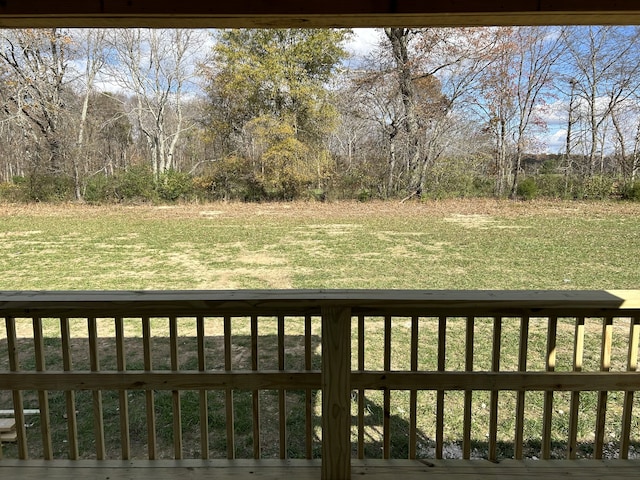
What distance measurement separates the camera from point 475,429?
2.62 m

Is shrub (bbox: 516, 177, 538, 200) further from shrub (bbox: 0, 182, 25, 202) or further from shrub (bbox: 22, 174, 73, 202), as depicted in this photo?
shrub (bbox: 0, 182, 25, 202)

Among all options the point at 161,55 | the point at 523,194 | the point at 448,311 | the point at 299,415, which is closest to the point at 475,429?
the point at 299,415

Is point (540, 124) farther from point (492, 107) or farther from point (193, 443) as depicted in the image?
point (193, 443)

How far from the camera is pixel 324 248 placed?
339 inches

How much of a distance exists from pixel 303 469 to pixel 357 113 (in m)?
17.6

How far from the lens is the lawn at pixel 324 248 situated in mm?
6230

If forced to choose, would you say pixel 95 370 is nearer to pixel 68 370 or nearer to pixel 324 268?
pixel 68 370

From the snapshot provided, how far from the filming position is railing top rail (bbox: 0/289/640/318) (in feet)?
4.88

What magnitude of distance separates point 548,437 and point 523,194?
15938mm

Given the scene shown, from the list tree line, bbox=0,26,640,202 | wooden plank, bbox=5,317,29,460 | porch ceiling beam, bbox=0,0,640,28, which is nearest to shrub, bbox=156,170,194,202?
tree line, bbox=0,26,640,202

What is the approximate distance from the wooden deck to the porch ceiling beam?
1.47 meters

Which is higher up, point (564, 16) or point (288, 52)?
point (288, 52)

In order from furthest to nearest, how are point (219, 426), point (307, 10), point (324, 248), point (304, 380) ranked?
point (324, 248)
point (219, 426)
point (304, 380)
point (307, 10)

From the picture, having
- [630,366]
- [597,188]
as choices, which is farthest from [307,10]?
[597,188]
